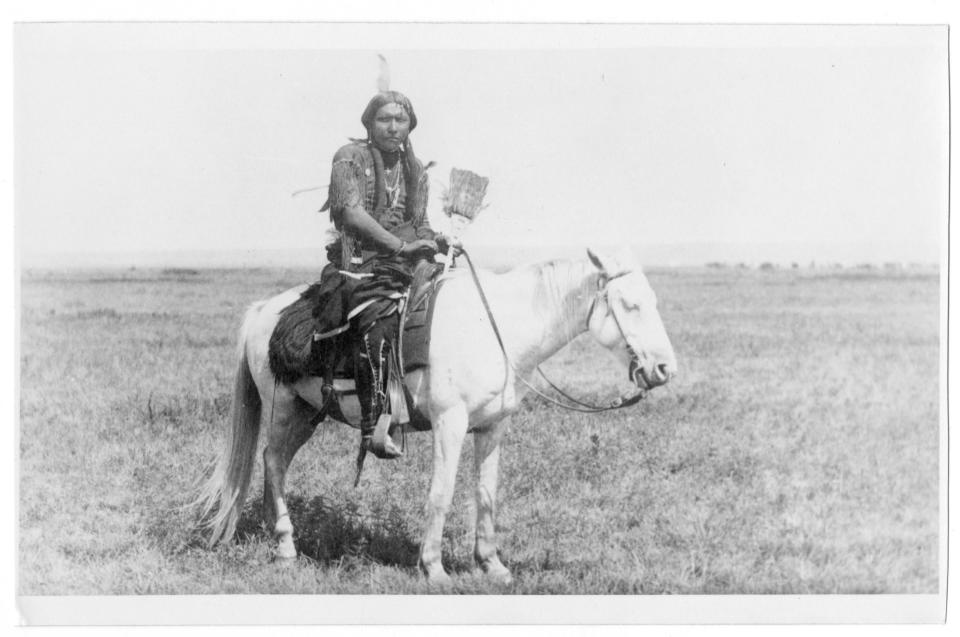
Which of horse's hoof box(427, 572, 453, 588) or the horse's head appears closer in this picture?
the horse's head

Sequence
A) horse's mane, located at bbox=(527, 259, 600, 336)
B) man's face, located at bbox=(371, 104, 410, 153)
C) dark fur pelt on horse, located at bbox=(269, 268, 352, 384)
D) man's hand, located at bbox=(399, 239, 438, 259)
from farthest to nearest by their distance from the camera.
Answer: man's face, located at bbox=(371, 104, 410, 153) < dark fur pelt on horse, located at bbox=(269, 268, 352, 384) < man's hand, located at bbox=(399, 239, 438, 259) < horse's mane, located at bbox=(527, 259, 600, 336)

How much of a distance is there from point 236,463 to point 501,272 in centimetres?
223

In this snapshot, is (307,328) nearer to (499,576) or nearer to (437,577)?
(437,577)

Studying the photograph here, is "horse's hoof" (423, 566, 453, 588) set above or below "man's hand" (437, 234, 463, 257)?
below

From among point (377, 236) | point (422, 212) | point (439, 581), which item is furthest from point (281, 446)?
point (422, 212)

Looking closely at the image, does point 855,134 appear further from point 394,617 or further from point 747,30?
point 394,617

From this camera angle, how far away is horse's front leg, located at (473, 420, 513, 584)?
6379mm

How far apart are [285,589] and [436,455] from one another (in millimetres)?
1436

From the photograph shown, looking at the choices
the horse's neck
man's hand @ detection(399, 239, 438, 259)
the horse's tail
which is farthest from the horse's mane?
the horse's tail

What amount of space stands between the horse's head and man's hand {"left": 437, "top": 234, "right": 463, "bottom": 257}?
2.96ft

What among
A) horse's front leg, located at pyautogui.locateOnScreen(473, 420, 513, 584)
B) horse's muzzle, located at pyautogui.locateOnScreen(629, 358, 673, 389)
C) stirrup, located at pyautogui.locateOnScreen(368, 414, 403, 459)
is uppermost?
horse's muzzle, located at pyautogui.locateOnScreen(629, 358, 673, 389)

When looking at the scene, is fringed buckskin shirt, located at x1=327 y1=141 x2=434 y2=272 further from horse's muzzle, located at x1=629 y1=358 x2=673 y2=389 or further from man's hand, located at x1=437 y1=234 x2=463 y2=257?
horse's muzzle, located at x1=629 y1=358 x2=673 y2=389

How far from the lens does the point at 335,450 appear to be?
7027mm

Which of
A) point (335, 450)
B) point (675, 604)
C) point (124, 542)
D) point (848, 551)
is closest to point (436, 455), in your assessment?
point (335, 450)
